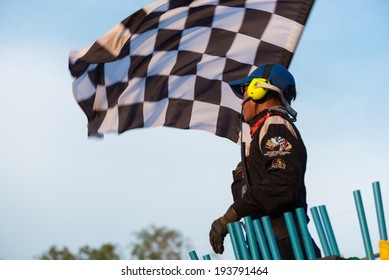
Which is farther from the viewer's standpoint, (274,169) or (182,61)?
(182,61)

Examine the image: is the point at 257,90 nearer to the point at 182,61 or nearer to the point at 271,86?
the point at 271,86

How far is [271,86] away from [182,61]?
2.60m

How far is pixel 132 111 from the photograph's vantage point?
361 inches

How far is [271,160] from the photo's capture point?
20.6 feet

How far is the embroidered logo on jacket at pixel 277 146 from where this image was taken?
625 centimetres

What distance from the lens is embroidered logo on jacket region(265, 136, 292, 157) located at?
20.5 feet

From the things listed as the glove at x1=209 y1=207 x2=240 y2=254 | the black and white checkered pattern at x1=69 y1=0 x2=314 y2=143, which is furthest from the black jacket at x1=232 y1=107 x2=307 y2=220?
the black and white checkered pattern at x1=69 y1=0 x2=314 y2=143

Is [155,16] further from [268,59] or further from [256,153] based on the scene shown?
[256,153]

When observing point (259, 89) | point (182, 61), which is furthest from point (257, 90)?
point (182, 61)

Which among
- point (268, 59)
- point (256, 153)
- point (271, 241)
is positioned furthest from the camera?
point (268, 59)

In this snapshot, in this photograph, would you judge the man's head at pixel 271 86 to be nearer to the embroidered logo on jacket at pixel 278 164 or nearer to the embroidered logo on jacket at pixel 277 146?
the embroidered logo on jacket at pixel 277 146

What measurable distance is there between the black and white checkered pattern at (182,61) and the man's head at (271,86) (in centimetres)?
185
